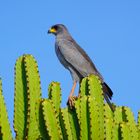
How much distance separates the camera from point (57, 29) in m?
12.9

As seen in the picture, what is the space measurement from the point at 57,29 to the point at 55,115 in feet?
24.2

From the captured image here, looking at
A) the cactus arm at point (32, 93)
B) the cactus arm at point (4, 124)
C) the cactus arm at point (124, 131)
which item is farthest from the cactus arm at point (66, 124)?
the cactus arm at point (124, 131)

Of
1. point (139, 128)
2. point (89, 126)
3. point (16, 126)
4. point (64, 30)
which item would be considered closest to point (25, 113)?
point (16, 126)

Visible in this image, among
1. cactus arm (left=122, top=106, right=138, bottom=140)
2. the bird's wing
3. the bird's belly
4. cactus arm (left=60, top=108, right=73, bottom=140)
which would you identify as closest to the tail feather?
the bird's wing

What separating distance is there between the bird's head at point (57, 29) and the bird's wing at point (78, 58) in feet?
3.94

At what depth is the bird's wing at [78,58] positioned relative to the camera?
35.2 ft

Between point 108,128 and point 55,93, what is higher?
point 55,93

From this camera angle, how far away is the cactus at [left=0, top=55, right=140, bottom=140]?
5.54m

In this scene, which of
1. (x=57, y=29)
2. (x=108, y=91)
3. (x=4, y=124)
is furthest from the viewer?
(x=57, y=29)

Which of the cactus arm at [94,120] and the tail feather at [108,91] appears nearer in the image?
the cactus arm at [94,120]

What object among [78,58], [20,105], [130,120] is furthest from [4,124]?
[78,58]

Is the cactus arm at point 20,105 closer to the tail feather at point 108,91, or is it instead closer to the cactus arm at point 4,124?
the cactus arm at point 4,124

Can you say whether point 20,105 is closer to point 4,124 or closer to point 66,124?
point 4,124

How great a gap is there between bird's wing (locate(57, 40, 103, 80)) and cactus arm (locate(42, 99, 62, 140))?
16.2ft
